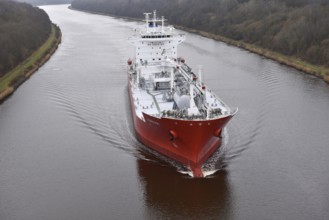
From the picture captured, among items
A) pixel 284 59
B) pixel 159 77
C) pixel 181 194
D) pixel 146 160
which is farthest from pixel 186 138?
pixel 284 59

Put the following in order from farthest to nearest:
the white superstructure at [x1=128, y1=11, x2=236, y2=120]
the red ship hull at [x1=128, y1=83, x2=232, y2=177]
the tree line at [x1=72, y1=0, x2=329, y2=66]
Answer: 1. the tree line at [x1=72, y1=0, x2=329, y2=66]
2. the white superstructure at [x1=128, y1=11, x2=236, y2=120]
3. the red ship hull at [x1=128, y1=83, x2=232, y2=177]

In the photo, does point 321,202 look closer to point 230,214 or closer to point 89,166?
point 230,214

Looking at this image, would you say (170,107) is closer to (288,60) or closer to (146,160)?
(146,160)

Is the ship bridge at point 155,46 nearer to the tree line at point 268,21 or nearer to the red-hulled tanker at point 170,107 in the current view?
the red-hulled tanker at point 170,107

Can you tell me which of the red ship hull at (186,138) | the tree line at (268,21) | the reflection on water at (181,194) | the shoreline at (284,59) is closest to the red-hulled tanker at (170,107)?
the red ship hull at (186,138)

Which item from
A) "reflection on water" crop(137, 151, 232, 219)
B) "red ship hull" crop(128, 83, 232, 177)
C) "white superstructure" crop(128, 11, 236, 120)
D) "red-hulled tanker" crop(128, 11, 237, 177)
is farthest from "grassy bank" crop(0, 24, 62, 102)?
"reflection on water" crop(137, 151, 232, 219)

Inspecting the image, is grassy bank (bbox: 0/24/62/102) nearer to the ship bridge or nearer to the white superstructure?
the white superstructure

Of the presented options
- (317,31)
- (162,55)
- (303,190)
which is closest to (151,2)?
(317,31)
